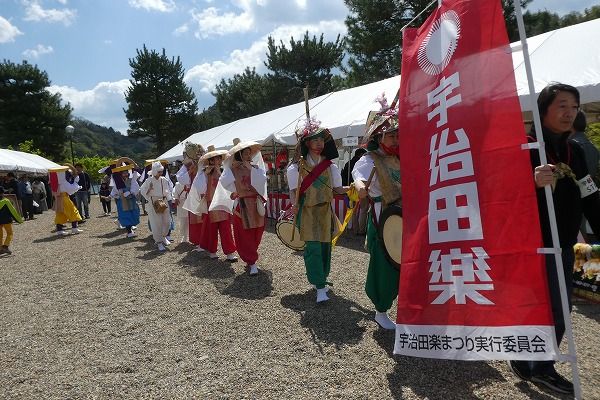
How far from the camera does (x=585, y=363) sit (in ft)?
9.61

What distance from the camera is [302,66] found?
32.3 metres

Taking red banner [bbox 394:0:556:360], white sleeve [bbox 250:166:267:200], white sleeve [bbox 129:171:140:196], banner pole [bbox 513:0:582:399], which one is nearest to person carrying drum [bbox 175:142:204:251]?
white sleeve [bbox 250:166:267:200]

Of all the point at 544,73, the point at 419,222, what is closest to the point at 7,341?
the point at 419,222

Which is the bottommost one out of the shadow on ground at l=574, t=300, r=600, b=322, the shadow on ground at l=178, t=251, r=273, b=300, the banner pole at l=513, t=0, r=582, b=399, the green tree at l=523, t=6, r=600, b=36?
the shadow on ground at l=574, t=300, r=600, b=322

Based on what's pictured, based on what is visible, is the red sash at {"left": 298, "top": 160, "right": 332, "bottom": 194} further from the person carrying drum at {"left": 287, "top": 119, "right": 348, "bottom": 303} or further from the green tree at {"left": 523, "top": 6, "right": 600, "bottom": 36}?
the green tree at {"left": 523, "top": 6, "right": 600, "bottom": 36}

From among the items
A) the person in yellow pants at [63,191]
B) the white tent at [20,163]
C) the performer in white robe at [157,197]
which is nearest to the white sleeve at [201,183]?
the performer in white robe at [157,197]

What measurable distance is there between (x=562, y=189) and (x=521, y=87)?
4330 mm

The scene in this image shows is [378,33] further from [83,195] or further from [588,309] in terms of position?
[588,309]

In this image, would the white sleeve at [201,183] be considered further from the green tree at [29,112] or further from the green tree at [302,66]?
the green tree at [29,112]

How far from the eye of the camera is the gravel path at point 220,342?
2805 millimetres

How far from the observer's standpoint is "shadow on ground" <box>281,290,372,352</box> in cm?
356

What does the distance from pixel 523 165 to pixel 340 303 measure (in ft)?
9.27

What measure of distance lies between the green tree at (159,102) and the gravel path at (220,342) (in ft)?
112

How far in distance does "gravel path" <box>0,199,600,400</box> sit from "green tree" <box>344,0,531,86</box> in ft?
53.4
